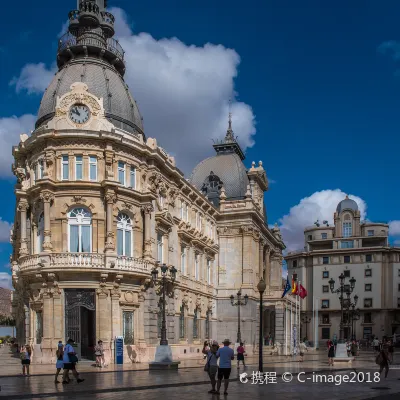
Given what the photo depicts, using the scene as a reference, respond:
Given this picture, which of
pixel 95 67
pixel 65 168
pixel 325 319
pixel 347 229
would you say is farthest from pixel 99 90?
pixel 347 229

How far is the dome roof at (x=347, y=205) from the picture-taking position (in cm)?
11694

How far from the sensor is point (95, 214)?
40.7 meters

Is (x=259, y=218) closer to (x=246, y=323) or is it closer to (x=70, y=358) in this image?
(x=246, y=323)

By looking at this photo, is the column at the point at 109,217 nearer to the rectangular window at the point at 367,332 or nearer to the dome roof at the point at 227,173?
the dome roof at the point at 227,173

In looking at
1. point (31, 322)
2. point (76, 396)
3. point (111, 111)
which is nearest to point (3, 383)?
point (76, 396)

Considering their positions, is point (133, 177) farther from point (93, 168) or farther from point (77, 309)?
point (77, 309)

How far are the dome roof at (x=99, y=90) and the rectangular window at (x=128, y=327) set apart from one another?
44.9 ft

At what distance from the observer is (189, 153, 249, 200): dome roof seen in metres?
68.9


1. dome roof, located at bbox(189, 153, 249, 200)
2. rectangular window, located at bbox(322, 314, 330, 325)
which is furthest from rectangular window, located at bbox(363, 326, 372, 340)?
dome roof, located at bbox(189, 153, 249, 200)

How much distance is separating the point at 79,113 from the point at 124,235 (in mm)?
8900

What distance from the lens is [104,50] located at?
47719 millimetres

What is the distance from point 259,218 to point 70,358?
4415cm

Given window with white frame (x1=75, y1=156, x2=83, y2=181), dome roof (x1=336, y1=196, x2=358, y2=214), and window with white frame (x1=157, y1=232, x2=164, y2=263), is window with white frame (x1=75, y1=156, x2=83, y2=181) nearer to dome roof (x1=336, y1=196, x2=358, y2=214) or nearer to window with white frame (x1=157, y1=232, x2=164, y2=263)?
window with white frame (x1=157, y1=232, x2=164, y2=263)

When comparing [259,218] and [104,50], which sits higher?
[104,50]
